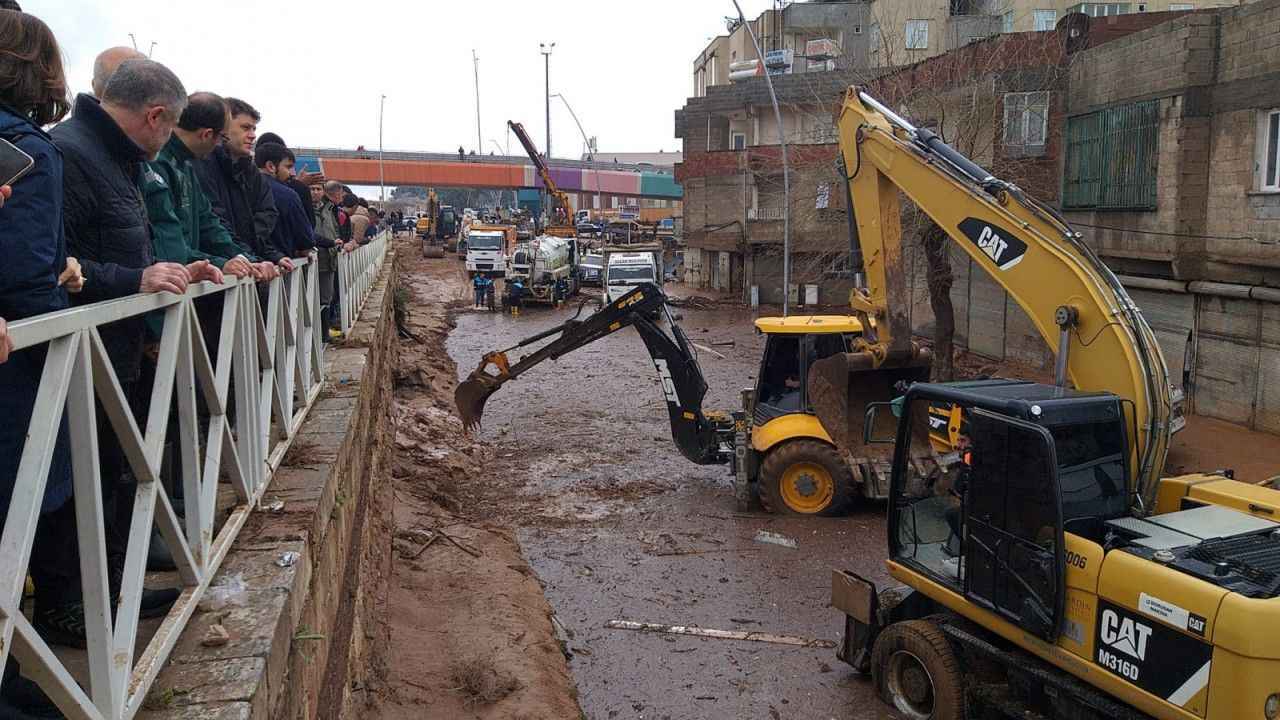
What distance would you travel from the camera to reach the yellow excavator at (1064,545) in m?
4.63

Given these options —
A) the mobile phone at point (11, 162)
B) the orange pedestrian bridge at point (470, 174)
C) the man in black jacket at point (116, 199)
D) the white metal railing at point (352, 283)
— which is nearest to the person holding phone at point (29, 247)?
the mobile phone at point (11, 162)

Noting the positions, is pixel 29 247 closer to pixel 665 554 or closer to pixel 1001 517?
pixel 1001 517

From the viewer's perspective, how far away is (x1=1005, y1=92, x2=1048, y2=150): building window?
18734 millimetres

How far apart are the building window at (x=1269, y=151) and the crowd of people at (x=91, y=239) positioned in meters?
14.3

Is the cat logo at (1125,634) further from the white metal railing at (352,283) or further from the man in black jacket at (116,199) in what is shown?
the white metal railing at (352,283)

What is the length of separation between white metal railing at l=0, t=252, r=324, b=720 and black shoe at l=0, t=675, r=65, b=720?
9 centimetres

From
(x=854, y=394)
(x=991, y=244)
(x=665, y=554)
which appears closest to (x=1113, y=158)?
(x=854, y=394)

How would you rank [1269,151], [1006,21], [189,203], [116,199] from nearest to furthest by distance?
[116,199]
[189,203]
[1269,151]
[1006,21]

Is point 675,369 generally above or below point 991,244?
below

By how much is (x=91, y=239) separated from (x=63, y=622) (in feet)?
4.19

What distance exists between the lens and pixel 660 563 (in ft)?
33.5

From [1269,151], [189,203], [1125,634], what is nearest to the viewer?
[189,203]

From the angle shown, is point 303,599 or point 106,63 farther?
point 106,63

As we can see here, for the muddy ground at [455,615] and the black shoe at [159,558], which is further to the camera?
the muddy ground at [455,615]
